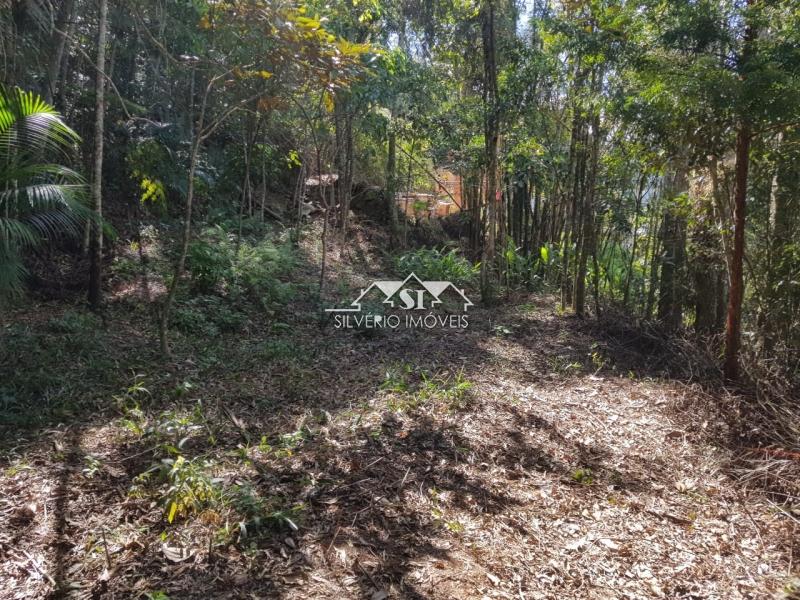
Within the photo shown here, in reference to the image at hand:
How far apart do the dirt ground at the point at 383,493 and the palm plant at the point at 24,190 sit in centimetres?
119

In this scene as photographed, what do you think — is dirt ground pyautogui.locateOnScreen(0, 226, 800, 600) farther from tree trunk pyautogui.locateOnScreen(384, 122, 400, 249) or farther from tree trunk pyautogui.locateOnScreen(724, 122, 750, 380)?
tree trunk pyautogui.locateOnScreen(384, 122, 400, 249)

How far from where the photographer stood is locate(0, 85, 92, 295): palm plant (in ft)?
10.7

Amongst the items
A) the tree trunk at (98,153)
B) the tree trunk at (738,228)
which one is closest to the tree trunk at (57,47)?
the tree trunk at (98,153)

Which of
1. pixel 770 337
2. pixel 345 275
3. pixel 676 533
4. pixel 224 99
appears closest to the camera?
pixel 676 533

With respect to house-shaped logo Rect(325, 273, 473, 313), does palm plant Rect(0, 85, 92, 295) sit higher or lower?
higher

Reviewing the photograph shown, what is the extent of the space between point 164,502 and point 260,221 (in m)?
8.10

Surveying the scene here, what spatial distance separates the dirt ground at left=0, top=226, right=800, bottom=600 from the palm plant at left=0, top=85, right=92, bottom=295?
119cm

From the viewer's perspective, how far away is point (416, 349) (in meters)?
5.86

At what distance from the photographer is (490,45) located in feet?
23.0

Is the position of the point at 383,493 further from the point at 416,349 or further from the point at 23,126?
the point at 23,126

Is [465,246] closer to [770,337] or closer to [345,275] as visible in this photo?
[345,275]

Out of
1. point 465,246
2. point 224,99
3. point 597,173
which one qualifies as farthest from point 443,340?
point 465,246

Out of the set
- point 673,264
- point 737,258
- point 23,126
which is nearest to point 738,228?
point 737,258

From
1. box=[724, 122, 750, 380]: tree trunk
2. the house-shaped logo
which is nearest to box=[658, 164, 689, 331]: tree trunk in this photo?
box=[724, 122, 750, 380]: tree trunk
